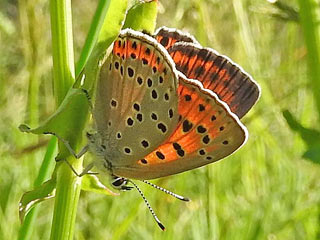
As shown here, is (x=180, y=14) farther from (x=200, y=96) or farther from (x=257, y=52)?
(x=200, y=96)

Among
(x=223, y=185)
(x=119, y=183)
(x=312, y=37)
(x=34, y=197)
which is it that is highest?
(x=312, y=37)

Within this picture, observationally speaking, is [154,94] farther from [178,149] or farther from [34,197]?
[34,197]

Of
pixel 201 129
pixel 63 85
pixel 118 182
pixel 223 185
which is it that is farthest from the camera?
pixel 223 185

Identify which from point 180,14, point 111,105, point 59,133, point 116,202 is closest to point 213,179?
point 116,202

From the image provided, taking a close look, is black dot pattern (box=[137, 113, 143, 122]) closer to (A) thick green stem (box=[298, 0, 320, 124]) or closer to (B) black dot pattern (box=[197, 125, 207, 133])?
(B) black dot pattern (box=[197, 125, 207, 133])

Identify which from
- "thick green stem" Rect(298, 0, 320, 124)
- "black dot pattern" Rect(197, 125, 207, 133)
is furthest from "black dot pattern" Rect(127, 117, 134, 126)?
"thick green stem" Rect(298, 0, 320, 124)

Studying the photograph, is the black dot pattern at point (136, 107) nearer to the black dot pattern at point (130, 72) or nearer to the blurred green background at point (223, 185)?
the black dot pattern at point (130, 72)

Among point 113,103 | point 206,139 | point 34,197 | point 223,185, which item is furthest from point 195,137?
point 223,185

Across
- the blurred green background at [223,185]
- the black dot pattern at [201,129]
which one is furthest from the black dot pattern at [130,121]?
the blurred green background at [223,185]
